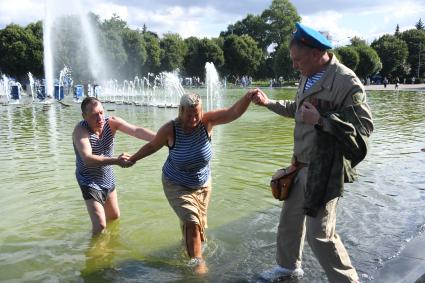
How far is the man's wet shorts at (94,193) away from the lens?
5.52 meters

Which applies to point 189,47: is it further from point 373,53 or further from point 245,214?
point 245,214

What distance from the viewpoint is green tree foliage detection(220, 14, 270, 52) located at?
10881cm

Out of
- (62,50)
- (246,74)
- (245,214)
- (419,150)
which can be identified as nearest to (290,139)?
(419,150)

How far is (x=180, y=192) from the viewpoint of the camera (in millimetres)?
4762

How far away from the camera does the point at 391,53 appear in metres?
88.9

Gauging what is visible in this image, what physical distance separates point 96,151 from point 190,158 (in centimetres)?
138

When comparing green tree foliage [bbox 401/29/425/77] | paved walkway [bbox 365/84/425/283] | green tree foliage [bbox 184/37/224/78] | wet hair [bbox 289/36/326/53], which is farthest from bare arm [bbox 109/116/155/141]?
green tree foliage [bbox 401/29/425/77]

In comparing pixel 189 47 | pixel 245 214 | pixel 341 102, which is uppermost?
pixel 189 47

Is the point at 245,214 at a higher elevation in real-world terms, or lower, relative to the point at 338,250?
lower

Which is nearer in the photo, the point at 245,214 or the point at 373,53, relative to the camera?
the point at 245,214

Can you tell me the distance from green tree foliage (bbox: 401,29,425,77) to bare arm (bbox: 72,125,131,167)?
326 feet

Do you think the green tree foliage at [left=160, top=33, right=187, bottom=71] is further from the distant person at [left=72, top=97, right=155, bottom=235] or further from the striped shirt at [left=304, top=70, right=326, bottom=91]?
the striped shirt at [left=304, top=70, right=326, bottom=91]

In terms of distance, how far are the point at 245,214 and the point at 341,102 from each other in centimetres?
347

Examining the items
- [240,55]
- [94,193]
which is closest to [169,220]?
[94,193]
